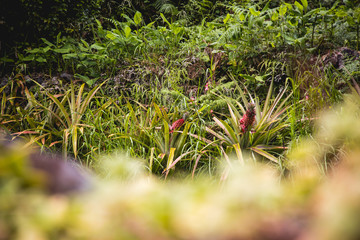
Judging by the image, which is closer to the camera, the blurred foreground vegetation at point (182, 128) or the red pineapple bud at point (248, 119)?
the blurred foreground vegetation at point (182, 128)

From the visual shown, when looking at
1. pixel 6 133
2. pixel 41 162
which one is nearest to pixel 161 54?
pixel 6 133

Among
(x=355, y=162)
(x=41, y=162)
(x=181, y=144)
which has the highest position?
(x=355, y=162)

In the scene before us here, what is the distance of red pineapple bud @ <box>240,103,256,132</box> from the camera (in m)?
2.06

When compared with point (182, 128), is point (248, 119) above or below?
above

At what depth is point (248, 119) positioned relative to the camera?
7.03 ft

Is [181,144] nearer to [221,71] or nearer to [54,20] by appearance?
[221,71]

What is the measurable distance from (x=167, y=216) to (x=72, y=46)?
4.38 m

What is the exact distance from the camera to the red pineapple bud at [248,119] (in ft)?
6.77

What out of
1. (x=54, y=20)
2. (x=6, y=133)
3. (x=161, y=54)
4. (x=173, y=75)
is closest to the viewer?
(x=6, y=133)

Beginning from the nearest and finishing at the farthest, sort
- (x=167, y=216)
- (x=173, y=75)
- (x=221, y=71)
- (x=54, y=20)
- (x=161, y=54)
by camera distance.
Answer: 1. (x=167, y=216)
2. (x=173, y=75)
3. (x=221, y=71)
4. (x=161, y=54)
5. (x=54, y=20)

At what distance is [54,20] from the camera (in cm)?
454

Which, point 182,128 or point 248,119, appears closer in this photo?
point 248,119

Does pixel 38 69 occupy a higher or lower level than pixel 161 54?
lower

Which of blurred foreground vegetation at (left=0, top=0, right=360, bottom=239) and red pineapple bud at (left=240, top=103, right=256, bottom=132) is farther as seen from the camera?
red pineapple bud at (left=240, top=103, right=256, bottom=132)
